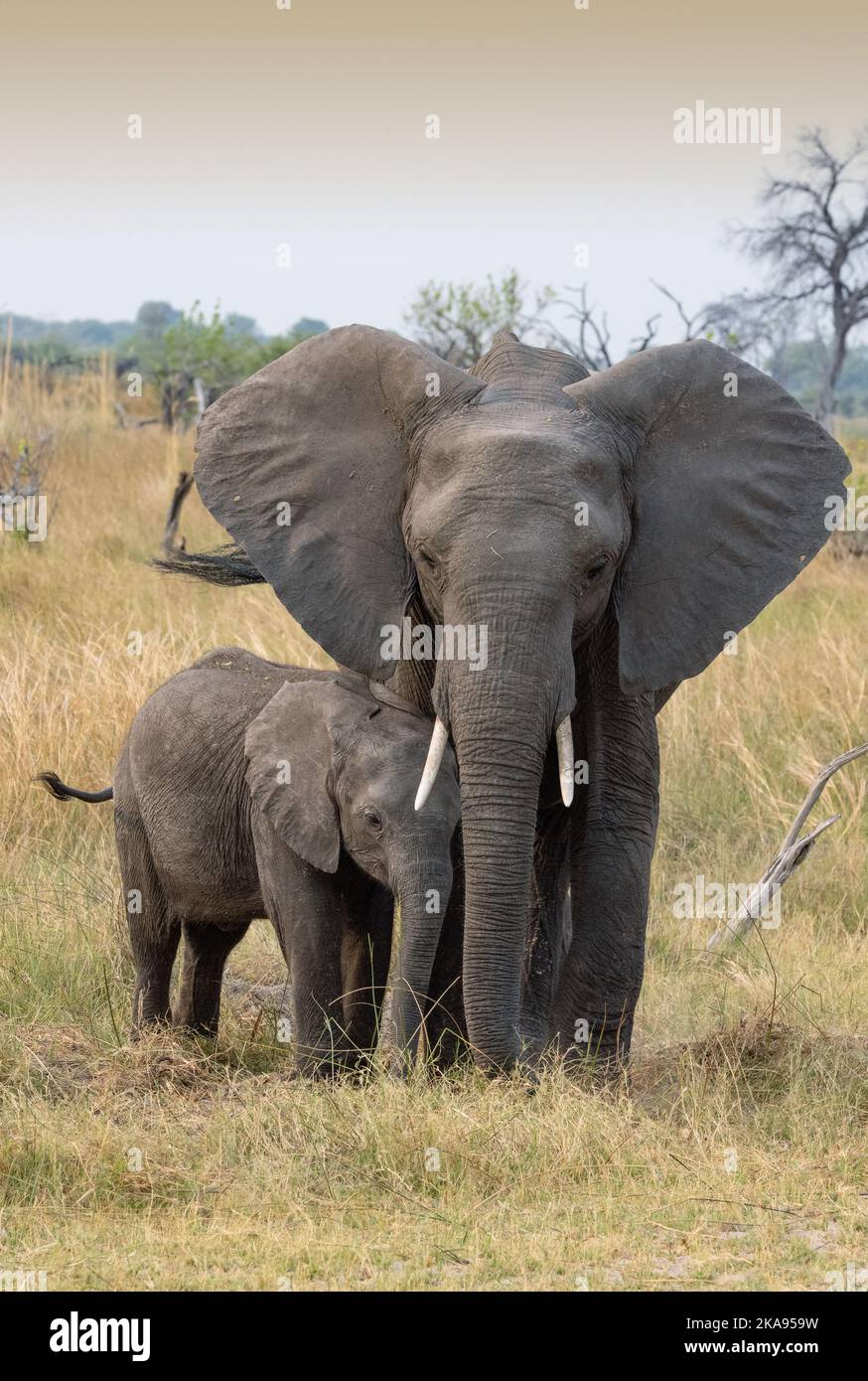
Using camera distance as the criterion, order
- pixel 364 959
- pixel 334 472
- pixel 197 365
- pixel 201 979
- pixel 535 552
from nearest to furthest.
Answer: pixel 535 552
pixel 334 472
pixel 364 959
pixel 201 979
pixel 197 365

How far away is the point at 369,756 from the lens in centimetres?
556

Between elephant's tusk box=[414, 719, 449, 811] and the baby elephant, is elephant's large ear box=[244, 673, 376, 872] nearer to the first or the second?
the baby elephant

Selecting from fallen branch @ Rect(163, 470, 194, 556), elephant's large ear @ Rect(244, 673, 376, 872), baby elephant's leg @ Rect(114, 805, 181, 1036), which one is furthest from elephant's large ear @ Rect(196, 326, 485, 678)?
fallen branch @ Rect(163, 470, 194, 556)

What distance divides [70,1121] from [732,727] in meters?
5.23

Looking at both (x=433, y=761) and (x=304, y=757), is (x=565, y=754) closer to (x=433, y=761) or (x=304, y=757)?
(x=433, y=761)

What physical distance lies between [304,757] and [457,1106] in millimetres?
1109

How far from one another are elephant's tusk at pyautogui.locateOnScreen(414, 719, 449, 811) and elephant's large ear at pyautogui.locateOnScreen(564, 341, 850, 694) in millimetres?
649

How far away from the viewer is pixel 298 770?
5.71 m

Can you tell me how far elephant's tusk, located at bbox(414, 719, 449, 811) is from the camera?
17.4 feet

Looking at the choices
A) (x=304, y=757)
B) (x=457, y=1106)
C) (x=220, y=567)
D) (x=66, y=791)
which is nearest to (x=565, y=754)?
(x=304, y=757)

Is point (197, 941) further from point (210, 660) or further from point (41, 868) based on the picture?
point (41, 868)

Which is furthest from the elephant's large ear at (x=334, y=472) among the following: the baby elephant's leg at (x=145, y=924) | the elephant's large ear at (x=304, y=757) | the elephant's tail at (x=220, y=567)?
the baby elephant's leg at (x=145, y=924)

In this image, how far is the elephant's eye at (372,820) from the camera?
5473mm
